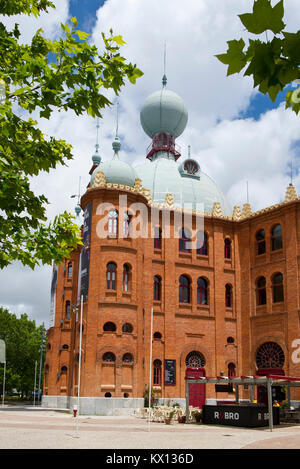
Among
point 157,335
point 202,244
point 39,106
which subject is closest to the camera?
point 39,106

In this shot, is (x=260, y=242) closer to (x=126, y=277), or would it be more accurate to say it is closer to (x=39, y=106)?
(x=126, y=277)

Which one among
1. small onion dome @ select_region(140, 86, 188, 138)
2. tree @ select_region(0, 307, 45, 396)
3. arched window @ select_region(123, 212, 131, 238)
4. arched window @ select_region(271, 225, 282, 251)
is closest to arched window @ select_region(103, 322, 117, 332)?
arched window @ select_region(123, 212, 131, 238)

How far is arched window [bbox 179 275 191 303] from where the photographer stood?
4334cm

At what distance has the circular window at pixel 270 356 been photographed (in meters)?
39.8

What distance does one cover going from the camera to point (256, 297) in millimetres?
43656

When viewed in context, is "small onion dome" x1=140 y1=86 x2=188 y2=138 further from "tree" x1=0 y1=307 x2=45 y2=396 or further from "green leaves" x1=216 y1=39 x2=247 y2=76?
"green leaves" x1=216 y1=39 x2=247 y2=76

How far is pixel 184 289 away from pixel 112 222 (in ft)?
29.8

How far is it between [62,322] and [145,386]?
451 inches

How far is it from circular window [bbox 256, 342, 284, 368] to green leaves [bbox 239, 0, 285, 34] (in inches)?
1544

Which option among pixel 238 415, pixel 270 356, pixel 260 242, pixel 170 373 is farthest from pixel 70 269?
pixel 238 415

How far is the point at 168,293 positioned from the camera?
4228 centimetres

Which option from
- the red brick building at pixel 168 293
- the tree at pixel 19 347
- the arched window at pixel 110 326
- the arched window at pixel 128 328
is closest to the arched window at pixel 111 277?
the red brick building at pixel 168 293
